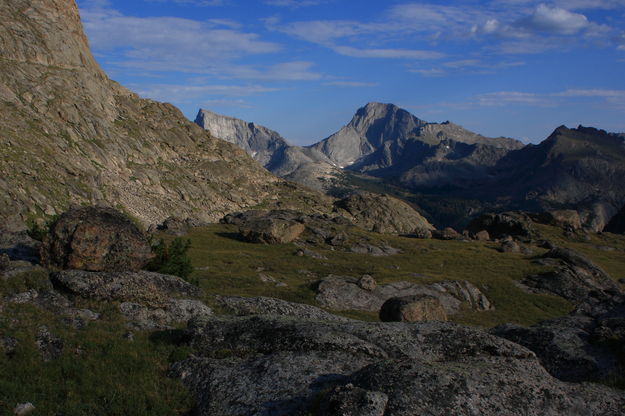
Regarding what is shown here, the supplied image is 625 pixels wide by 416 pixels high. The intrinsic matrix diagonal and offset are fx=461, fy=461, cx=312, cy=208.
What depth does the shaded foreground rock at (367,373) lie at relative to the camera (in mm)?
12734

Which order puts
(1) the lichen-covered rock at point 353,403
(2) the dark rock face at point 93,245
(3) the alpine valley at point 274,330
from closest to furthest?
(1) the lichen-covered rock at point 353,403
(3) the alpine valley at point 274,330
(2) the dark rock face at point 93,245

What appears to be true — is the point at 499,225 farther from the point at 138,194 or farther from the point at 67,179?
the point at 67,179

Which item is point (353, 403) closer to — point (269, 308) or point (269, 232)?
point (269, 308)

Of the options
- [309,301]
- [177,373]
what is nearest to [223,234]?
[309,301]

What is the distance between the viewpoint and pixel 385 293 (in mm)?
56938

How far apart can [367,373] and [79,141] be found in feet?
425

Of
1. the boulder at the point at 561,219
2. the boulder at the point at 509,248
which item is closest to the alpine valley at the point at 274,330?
the boulder at the point at 509,248

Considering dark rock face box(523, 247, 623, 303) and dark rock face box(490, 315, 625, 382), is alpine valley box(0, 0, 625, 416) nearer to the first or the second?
dark rock face box(490, 315, 625, 382)

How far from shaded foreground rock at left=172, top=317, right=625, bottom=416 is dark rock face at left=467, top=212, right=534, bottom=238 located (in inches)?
5181

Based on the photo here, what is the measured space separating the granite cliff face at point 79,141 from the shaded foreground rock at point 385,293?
56655 millimetres

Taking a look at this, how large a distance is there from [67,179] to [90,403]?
99.6m

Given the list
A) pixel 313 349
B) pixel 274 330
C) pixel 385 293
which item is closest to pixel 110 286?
pixel 274 330

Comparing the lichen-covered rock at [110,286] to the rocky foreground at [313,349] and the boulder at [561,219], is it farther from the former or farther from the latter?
the boulder at [561,219]

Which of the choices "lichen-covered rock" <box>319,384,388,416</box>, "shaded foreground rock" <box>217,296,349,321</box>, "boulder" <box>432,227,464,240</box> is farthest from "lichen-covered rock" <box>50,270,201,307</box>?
"boulder" <box>432,227,464,240</box>
